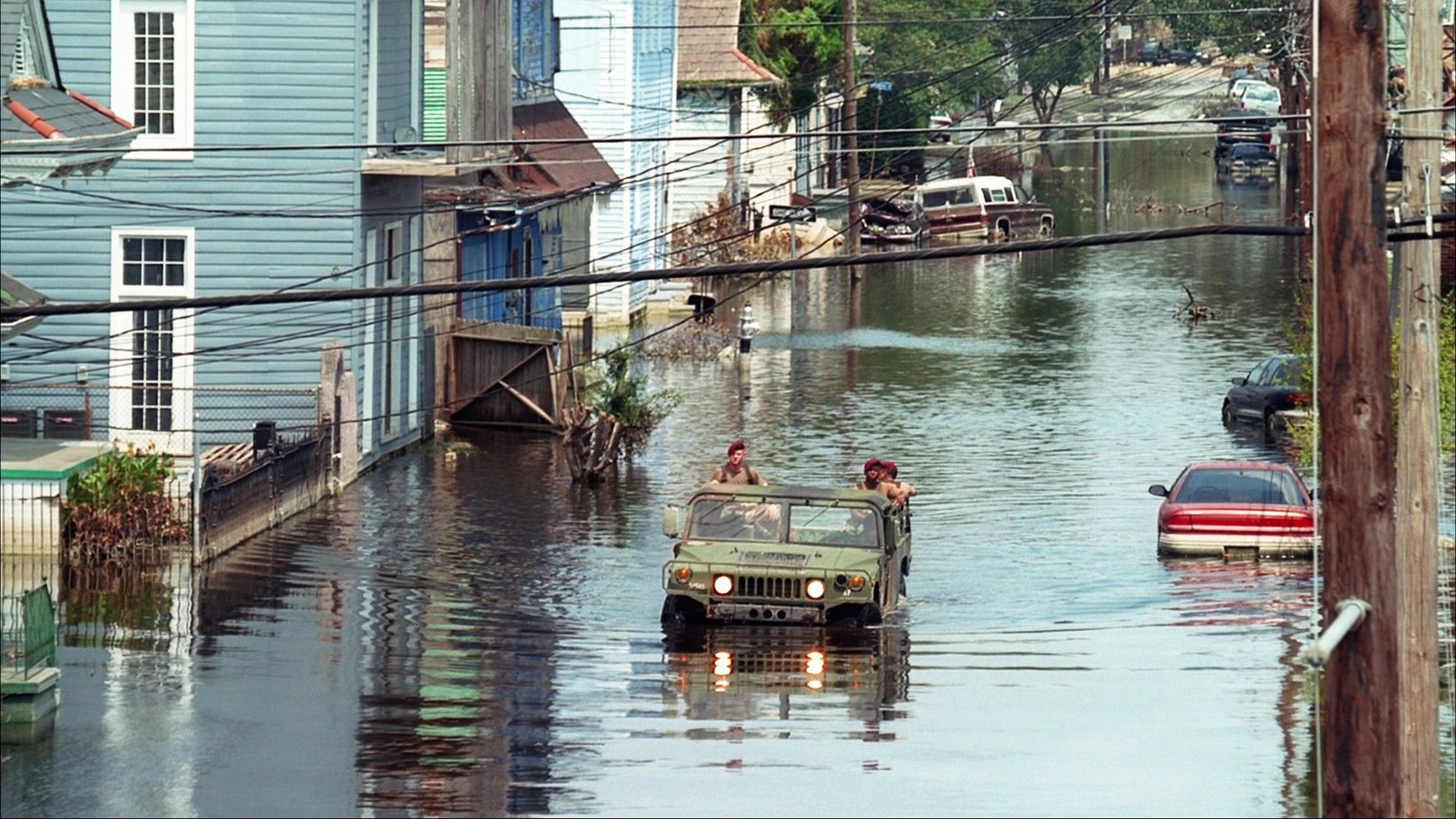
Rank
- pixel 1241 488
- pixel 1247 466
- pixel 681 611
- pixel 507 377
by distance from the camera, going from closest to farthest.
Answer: pixel 681 611 → pixel 1241 488 → pixel 1247 466 → pixel 507 377

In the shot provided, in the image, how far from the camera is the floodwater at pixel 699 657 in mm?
16484

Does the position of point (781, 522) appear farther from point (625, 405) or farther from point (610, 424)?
point (625, 405)

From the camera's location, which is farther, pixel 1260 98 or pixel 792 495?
pixel 1260 98

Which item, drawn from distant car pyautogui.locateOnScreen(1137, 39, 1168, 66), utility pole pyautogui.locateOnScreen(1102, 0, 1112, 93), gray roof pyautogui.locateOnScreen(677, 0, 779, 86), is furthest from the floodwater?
distant car pyautogui.locateOnScreen(1137, 39, 1168, 66)

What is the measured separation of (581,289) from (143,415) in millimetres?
22038

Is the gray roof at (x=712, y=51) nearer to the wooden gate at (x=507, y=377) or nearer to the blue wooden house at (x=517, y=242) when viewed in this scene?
the blue wooden house at (x=517, y=242)

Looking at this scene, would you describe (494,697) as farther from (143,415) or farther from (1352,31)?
(143,415)

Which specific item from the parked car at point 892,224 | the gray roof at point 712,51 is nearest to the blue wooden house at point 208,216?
the gray roof at point 712,51

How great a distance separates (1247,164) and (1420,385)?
82897 mm

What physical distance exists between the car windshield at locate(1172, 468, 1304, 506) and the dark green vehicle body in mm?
5413

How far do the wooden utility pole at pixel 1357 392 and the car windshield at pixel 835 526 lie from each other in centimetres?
1117

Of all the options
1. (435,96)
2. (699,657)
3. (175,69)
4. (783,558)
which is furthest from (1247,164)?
(699,657)

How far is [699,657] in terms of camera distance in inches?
862

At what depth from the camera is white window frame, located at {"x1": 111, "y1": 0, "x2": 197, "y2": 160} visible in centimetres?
3119
